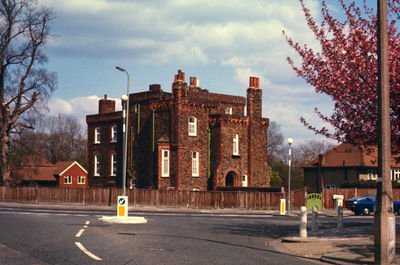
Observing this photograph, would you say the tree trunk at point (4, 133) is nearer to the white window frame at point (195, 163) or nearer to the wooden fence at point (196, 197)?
the wooden fence at point (196, 197)

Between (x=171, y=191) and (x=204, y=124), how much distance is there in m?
8.99

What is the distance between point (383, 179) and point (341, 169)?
55.0 m

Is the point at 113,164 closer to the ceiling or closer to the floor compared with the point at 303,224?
closer to the ceiling

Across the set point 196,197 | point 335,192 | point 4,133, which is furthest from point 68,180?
point 335,192

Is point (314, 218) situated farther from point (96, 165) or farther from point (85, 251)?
point (96, 165)

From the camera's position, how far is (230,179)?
49125 mm

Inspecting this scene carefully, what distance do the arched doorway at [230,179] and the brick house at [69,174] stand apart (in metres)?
32.0

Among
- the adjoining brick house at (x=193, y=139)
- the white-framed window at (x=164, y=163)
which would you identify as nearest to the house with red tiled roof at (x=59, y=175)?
the adjoining brick house at (x=193, y=139)

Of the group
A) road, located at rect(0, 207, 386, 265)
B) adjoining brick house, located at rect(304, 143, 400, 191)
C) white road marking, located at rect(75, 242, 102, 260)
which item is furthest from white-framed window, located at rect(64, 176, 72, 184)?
white road marking, located at rect(75, 242, 102, 260)

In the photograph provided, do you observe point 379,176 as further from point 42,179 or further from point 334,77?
point 42,179

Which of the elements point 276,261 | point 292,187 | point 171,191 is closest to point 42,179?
point 292,187

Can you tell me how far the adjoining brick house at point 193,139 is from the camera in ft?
151

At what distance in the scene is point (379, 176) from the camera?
10.9m

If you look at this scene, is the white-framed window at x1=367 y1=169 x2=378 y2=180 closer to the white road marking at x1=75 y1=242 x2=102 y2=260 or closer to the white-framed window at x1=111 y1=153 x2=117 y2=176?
the white-framed window at x1=111 y1=153 x2=117 y2=176
